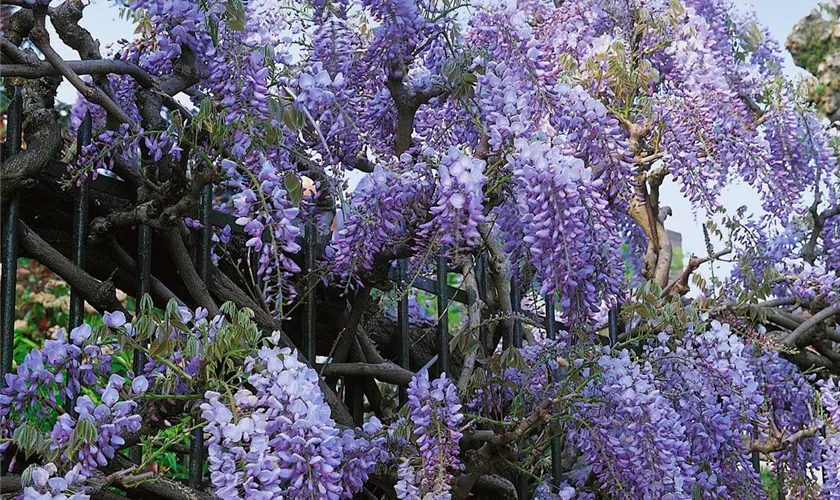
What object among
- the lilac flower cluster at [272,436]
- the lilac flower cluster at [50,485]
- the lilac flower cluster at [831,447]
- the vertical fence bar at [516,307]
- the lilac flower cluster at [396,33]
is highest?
the lilac flower cluster at [396,33]

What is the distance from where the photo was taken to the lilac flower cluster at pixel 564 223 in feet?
5.70

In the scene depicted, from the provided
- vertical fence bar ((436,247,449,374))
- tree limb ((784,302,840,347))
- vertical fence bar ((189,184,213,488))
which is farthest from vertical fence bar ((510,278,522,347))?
tree limb ((784,302,840,347))

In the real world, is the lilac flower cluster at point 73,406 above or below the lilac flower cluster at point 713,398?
below

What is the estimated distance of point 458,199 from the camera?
5.65 feet

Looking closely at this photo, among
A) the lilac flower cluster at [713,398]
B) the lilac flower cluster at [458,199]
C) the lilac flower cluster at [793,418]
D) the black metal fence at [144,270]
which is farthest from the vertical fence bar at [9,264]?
the lilac flower cluster at [793,418]

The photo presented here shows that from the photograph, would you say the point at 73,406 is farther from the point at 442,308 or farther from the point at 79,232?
the point at 442,308

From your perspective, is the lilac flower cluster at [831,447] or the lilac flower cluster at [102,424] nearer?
the lilac flower cluster at [102,424]

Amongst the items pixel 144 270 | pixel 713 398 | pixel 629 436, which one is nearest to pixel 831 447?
pixel 713 398

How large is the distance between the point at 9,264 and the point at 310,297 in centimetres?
63

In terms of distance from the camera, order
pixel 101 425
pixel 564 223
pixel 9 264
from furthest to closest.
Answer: pixel 564 223 < pixel 9 264 < pixel 101 425

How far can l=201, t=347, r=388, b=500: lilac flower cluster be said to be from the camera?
1.41 metres

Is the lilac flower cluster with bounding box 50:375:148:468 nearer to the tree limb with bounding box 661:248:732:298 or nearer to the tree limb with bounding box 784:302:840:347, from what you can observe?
the tree limb with bounding box 661:248:732:298

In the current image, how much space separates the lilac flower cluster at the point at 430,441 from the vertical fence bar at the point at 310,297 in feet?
0.82

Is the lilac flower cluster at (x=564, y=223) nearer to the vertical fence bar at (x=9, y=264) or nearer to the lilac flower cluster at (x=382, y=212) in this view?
the lilac flower cluster at (x=382, y=212)
